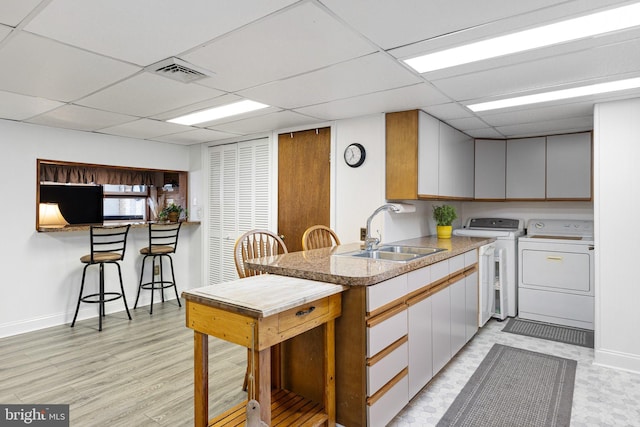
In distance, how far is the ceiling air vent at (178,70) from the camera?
2242 millimetres

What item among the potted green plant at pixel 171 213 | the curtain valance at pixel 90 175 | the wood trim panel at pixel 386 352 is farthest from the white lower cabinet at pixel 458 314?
the curtain valance at pixel 90 175

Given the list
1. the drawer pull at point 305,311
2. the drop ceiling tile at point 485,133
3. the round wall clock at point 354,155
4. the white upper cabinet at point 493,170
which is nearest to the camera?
the drawer pull at point 305,311

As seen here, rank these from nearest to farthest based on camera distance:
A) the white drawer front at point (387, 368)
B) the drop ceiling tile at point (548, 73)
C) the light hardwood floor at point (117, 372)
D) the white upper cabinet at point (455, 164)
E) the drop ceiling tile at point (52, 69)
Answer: the white drawer front at point (387, 368) → the drop ceiling tile at point (52, 69) → the drop ceiling tile at point (548, 73) → the light hardwood floor at point (117, 372) → the white upper cabinet at point (455, 164)

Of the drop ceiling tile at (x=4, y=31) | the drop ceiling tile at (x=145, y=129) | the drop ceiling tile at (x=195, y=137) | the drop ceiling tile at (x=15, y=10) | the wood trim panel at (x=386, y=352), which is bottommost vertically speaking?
the wood trim panel at (x=386, y=352)

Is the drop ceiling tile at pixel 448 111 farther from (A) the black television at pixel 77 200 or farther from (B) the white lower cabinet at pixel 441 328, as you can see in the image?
(A) the black television at pixel 77 200

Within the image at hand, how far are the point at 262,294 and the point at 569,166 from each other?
4.16 metres

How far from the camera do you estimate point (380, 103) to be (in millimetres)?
3139

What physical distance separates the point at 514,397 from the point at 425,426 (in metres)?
0.78

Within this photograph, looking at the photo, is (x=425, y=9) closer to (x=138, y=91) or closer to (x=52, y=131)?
(x=138, y=91)

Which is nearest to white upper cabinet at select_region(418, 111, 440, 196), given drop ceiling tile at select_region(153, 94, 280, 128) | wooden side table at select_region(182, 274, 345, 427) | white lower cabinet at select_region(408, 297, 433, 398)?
white lower cabinet at select_region(408, 297, 433, 398)

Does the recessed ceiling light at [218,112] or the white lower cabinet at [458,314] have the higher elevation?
the recessed ceiling light at [218,112]

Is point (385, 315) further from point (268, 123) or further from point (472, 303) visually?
point (268, 123)

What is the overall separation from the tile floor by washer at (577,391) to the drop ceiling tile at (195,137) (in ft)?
11.5

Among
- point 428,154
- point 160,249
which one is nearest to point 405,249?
point 428,154
